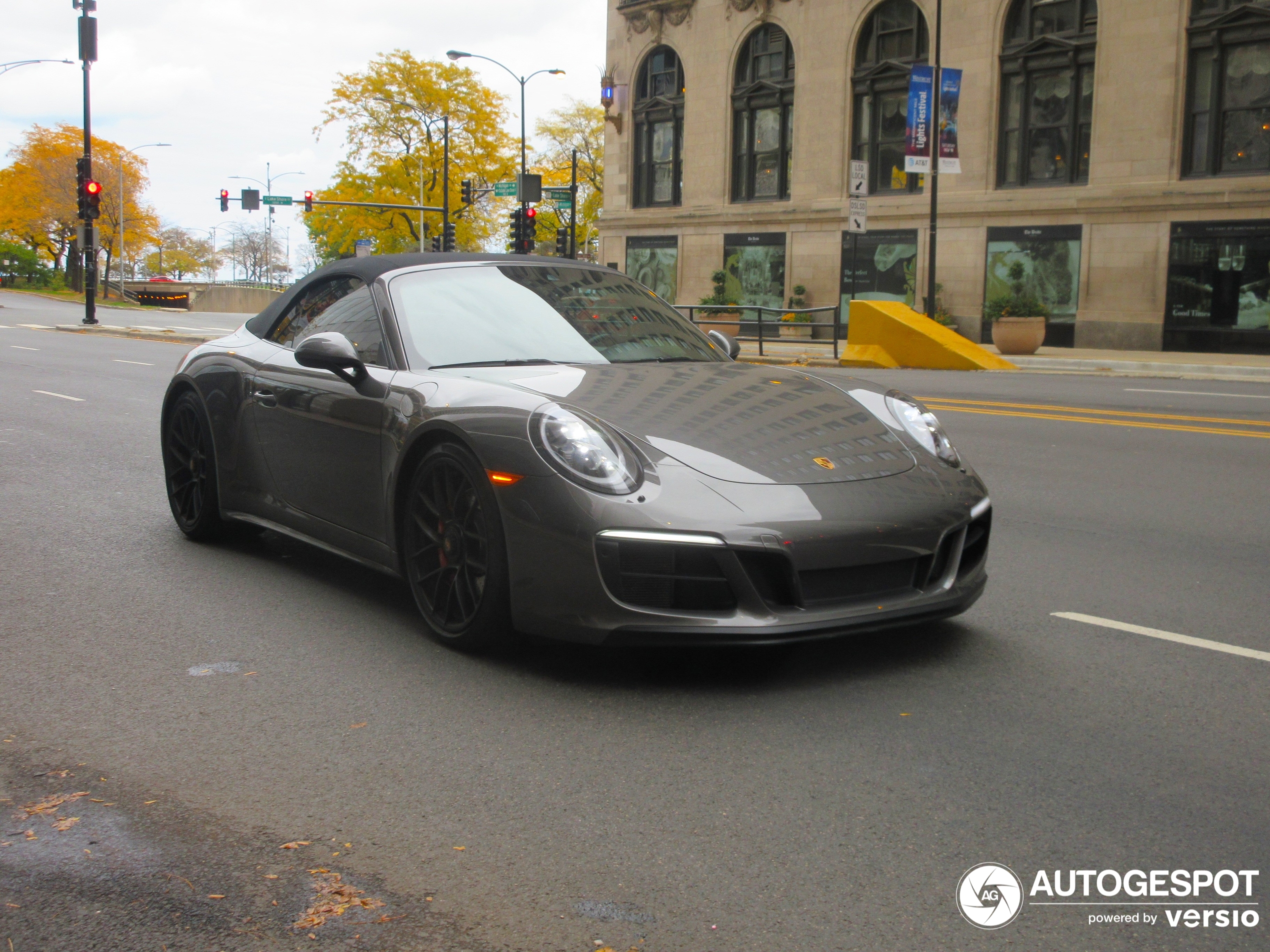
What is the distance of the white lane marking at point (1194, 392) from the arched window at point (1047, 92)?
1481 centimetres

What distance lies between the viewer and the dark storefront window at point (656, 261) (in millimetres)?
39844

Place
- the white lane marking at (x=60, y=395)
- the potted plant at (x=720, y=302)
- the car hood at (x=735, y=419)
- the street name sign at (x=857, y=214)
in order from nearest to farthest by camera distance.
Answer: the car hood at (x=735, y=419), the white lane marking at (x=60, y=395), the street name sign at (x=857, y=214), the potted plant at (x=720, y=302)

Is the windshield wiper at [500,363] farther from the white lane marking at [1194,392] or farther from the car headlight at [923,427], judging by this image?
the white lane marking at [1194,392]

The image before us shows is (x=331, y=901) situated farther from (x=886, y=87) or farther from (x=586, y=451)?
(x=886, y=87)

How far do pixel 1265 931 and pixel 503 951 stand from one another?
4.80ft

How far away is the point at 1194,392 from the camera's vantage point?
16.6m

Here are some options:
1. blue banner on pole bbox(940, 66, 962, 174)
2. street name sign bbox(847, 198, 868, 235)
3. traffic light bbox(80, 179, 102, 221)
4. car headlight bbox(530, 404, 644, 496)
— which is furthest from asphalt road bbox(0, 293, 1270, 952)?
traffic light bbox(80, 179, 102, 221)

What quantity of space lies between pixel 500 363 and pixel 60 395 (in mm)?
10870

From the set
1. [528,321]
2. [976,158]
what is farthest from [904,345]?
[528,321]

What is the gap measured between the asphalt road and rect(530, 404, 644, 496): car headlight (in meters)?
0.64

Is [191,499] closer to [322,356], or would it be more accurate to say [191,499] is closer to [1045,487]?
[322,356]

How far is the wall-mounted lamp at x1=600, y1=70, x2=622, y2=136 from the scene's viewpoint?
4084 centimetres

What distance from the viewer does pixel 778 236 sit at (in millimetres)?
36562

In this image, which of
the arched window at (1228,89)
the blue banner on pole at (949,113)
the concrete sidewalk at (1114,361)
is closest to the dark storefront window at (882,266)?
the concrete sidewalk at (1114,361)
